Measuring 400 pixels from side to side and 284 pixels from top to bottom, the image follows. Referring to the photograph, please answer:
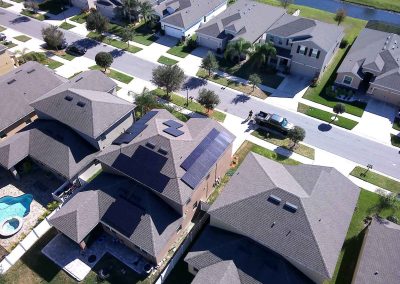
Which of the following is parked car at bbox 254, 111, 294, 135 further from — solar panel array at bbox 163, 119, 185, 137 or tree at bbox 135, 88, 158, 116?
tree at bbox 135, 88, 158, 116

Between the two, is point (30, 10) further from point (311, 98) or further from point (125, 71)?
point (311, 98)

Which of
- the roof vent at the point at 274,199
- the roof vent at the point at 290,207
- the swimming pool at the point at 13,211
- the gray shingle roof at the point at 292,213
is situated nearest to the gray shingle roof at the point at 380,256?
the gray shingle roof at the point at 292,213

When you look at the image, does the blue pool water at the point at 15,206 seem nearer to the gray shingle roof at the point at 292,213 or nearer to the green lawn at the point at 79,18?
the gray shingle roof at the point at 292,213

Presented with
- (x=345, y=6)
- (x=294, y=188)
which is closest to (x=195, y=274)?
(x=294, y=188)

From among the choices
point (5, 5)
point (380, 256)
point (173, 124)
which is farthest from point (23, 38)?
point (380, 256)

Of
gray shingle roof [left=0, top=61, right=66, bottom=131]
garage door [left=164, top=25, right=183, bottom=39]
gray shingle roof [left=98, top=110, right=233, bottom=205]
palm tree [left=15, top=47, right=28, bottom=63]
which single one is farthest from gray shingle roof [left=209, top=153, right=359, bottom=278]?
palm tree [left=15, top=47, right=28, bottom=63]

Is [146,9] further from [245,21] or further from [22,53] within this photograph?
[22,53]
